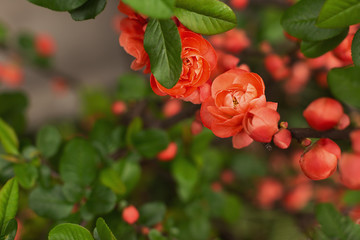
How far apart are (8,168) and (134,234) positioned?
307 mm

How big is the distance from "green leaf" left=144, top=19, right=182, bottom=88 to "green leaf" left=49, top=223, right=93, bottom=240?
10.5 inches

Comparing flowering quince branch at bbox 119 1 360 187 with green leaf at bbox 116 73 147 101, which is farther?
green leaf at bbox 116 73 147 101

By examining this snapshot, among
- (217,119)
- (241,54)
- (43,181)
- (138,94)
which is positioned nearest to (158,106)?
(138,94)

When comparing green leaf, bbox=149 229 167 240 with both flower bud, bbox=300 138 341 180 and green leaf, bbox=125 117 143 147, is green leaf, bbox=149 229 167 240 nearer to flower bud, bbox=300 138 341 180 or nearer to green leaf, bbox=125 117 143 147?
green leaf, bbox=125 117 143 147

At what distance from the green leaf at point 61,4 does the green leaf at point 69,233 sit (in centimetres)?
33

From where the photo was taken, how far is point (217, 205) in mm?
898

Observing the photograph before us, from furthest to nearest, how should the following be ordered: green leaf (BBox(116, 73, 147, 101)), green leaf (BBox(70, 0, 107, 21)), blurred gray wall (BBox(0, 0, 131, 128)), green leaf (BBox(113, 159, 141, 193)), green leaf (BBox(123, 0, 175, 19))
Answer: blurred gray wall (BBox(0, 0, 131, 128)) → green leaf (BBox(116, 73, 147, 101)) → green leaf (BBox(113, 159, 141, 193)) → green leaf (BBox(70, 0, 107, 21)) → green leaf (BBox(123, 0, 175, 19))

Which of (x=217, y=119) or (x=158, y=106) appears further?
(x=158, y=106)

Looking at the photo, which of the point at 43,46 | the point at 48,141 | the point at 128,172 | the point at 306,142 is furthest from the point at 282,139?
the point at 43,46

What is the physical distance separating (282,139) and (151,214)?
379mm

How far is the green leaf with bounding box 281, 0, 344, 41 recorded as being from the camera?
47 centimetres

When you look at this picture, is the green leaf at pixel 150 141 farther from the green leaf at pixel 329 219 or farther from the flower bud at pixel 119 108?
the green leaf at pixel 329 219

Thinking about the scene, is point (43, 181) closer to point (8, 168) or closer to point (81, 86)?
point (8, 168)

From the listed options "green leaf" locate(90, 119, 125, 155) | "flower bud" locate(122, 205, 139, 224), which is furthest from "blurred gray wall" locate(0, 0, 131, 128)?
"flower bud" locate(122, 205, 139, 224)
